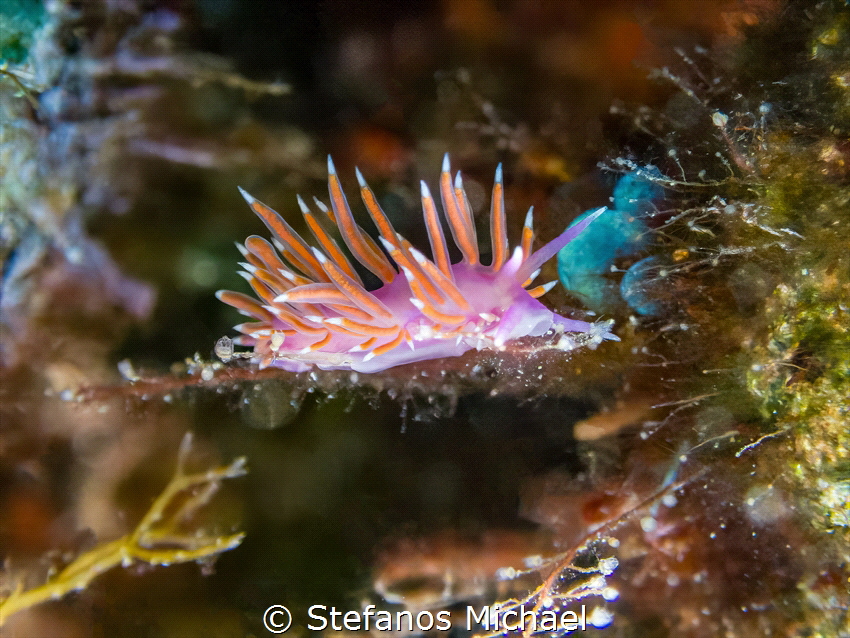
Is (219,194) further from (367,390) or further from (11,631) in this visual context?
(11,631)

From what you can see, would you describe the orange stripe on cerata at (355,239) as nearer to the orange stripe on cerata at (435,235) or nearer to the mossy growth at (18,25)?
the orange stripe on cerata at (435,235)

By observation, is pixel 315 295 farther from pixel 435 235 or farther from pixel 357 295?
pixel 435 235

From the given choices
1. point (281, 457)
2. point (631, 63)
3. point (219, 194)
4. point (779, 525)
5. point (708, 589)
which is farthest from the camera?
point (219, 194)

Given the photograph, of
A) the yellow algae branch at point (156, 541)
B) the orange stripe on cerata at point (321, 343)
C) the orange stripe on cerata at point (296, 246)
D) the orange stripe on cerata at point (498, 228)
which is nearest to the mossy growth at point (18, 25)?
the orange stripe on cerata at point (296, 246)

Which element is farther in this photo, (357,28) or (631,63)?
(357,28)

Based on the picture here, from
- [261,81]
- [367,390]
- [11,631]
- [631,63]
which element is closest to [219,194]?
[261,81]

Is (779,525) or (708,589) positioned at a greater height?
(779,525)

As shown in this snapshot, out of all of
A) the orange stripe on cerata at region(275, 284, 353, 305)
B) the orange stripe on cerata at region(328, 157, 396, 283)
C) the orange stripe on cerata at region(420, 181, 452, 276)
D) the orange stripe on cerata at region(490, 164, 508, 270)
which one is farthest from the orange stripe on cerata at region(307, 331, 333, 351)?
the orange stripe on cerata at region(490, 164, 508, 270)
